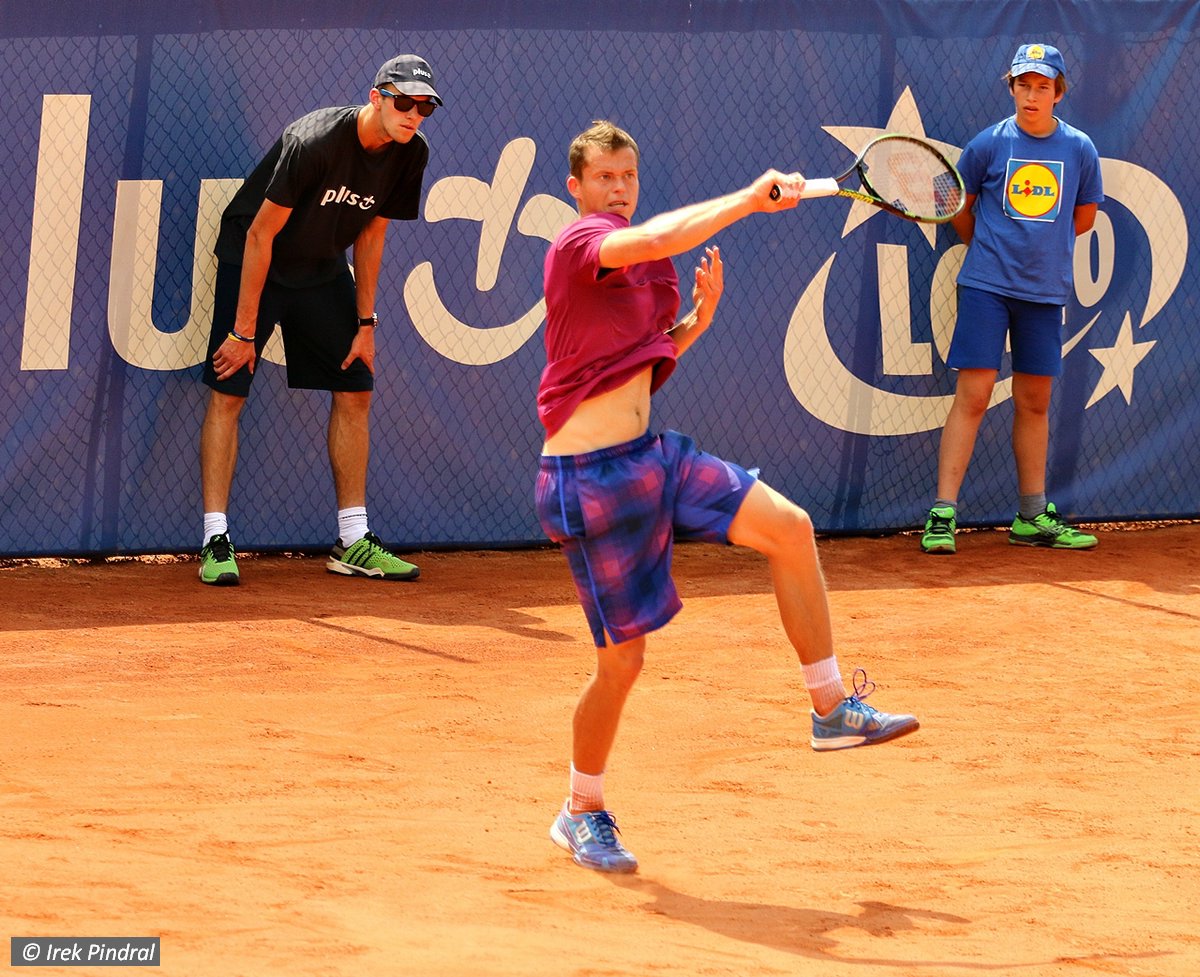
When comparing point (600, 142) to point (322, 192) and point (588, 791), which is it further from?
point (322, 192)

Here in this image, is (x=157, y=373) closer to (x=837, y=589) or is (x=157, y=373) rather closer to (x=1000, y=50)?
(x=837, y=589)

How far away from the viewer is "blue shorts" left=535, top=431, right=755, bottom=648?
157 inches

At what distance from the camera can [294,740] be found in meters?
5.02

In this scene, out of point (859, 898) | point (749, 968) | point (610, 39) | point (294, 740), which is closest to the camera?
point (749, 968)

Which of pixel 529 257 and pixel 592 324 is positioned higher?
pixel 529 257

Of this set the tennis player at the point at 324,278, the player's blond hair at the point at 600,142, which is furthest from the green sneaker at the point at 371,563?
the player's blond hair at the point at 600,142

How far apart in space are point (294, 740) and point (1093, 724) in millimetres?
2504

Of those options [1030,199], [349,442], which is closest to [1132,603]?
[1030,199]

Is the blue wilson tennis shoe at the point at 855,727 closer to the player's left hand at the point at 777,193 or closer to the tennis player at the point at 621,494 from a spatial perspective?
the tennis player at the point at 621,494

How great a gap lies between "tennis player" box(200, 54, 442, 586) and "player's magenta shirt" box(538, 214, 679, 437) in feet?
8.94

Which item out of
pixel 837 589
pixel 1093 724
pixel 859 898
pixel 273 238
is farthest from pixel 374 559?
pixel 859 898

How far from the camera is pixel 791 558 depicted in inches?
159

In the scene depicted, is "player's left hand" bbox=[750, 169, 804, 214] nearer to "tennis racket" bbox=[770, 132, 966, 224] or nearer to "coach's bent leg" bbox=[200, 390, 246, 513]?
"tennis racket" bbox=[770, 132, 966, 224]

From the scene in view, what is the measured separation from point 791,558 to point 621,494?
0.44m
